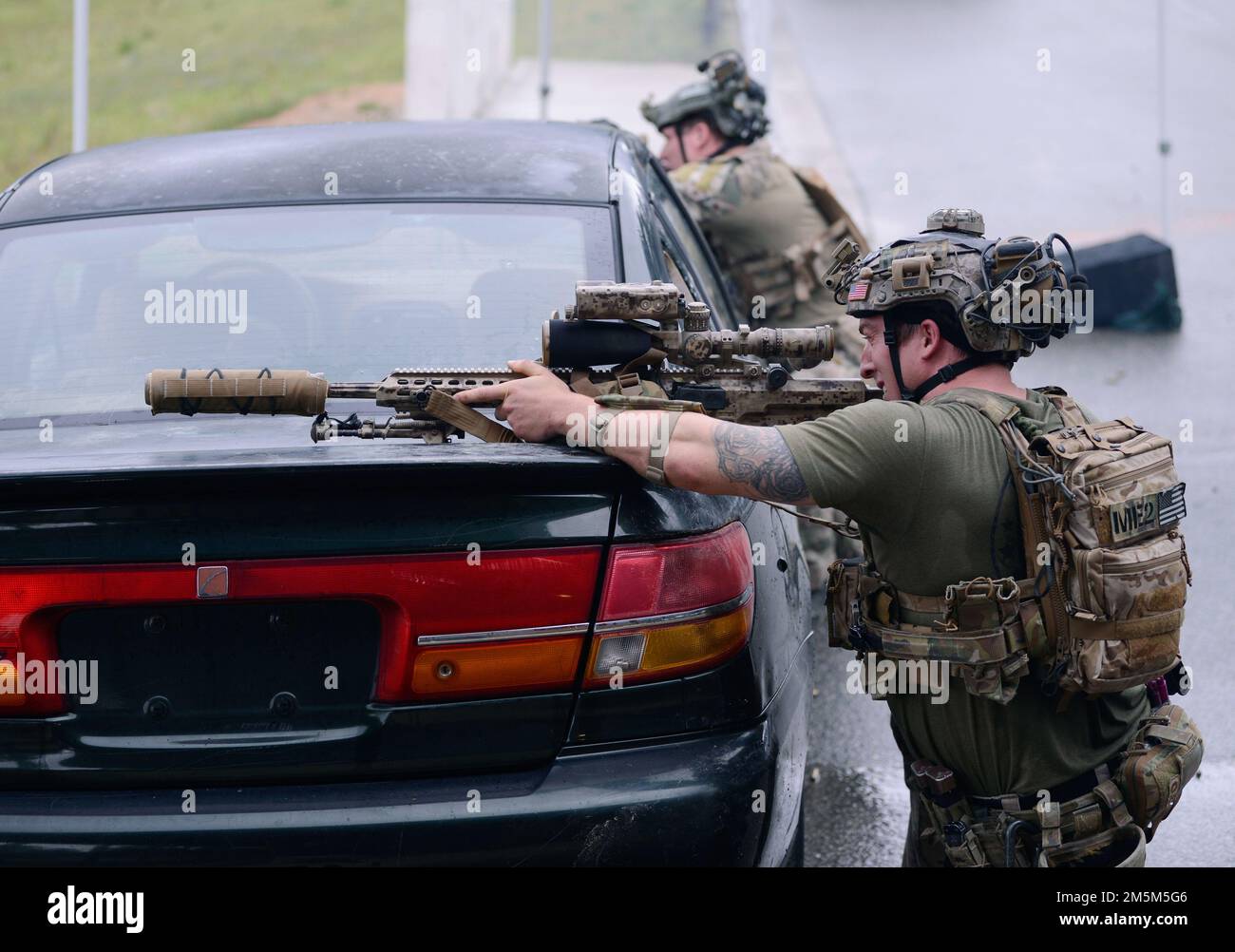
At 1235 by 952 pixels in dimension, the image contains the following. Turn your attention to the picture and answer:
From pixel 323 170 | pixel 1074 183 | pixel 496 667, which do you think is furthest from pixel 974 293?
pixel 1074 183

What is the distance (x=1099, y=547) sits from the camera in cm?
255

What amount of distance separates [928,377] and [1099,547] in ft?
1.59

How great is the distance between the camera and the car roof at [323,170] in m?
3.48

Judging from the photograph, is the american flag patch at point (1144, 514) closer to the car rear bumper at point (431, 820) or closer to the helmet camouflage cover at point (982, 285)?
the helmet camouflage cover at point (982, 285)

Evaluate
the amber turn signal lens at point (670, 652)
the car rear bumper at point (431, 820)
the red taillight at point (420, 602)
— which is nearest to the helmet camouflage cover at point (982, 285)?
the amber turn signal lens at point (670, 652)

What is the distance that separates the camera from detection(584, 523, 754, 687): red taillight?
2463mm

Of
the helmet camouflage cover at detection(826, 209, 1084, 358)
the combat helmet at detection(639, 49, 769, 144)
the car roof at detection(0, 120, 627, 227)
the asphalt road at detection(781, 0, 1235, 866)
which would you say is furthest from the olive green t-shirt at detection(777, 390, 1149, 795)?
the combat helmet at detection(639, 49, 769, 144)

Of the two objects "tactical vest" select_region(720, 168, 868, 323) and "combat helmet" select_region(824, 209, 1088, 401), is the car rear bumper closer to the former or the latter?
"combat helmet" select_region(824, 209, 1088, 401)

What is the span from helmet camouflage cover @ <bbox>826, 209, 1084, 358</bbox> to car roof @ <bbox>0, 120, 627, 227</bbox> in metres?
0.91

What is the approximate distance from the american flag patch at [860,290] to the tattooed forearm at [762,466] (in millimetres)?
437

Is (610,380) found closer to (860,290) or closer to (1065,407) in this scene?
(860,290)

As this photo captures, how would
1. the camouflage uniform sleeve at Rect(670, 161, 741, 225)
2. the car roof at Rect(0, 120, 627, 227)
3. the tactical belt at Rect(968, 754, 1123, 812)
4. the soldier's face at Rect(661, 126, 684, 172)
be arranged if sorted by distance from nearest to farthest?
the tactical belt at Rect(968, 754, 1123, 812)
the car roof at Rect(0, 120, 627, 227)
the camouflage uniform sleeve at Rect(670, 161, 741, 225)
the soldier's face at Rect(661, 126, 684, 172)
